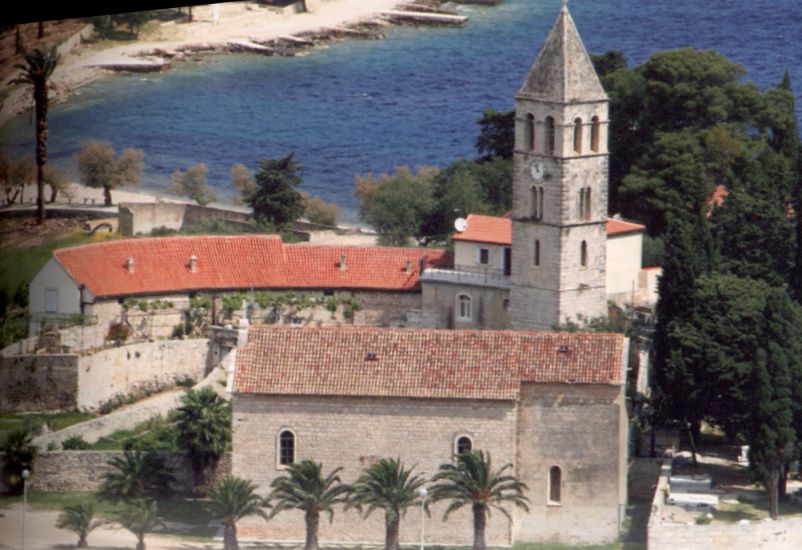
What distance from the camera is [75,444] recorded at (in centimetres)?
3622

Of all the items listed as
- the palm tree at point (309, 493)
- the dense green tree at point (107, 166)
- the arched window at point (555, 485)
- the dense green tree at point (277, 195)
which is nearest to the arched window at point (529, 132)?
the dense green tree at point (277, 195)

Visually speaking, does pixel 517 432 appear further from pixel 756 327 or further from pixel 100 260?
pixel 100 260

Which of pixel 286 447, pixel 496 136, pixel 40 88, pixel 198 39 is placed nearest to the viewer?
pixel 286 447

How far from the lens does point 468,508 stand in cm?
3341

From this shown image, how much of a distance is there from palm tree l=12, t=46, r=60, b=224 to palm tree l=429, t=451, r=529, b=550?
31.3ft

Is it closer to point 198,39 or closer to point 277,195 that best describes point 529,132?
point 277,195

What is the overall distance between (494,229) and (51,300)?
19.7ft

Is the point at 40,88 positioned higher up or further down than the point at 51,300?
higher up

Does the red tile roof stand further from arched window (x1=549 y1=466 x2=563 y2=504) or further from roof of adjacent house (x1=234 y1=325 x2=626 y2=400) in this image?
arched window (x1=549 y1=466 x2=563 y2=504)

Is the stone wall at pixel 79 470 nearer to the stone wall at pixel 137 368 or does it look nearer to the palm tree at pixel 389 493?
the stone wall at pixel 137 368

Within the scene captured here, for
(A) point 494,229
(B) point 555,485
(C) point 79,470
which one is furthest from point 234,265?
(B) point 555,485

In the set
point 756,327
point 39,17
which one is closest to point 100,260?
point 756,327

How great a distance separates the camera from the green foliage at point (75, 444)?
36156mm

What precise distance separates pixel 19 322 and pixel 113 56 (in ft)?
17.8
